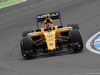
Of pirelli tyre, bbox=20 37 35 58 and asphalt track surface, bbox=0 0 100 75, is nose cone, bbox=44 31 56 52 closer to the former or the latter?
asphalt track surface, bbox=0 0 100 75

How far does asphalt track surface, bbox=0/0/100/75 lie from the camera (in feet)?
32.4

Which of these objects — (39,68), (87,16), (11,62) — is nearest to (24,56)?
(11,62)

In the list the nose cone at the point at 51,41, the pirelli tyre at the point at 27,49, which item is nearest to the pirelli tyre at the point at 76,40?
the nose cone at the point at 51,41

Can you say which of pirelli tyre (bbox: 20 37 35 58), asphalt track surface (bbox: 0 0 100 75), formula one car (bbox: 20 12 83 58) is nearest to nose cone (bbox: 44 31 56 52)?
formula one car (bbox: 20 12 83 58)

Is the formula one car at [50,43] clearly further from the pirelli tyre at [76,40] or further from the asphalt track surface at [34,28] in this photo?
the asphalt track surface at [34,28]

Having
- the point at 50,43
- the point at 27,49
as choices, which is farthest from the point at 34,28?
the point at 50,43

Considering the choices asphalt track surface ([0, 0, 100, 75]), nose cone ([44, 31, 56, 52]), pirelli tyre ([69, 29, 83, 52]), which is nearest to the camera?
asphalt track surface ([0, 0, 100, 75])

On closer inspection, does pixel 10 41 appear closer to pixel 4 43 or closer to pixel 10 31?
pixel 4 43

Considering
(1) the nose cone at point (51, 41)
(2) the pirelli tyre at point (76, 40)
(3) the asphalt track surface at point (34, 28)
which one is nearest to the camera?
(3) the asphalt track surface at point (34, 28)

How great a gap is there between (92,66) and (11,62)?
3582 mm

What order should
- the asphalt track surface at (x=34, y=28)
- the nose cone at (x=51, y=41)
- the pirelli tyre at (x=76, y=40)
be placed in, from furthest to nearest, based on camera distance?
1. the pirelli tyre at (x=76, y=40)
2. the nose cone at (x=51, y=41)
3. the asphalt track surface at (x=34, y=28)

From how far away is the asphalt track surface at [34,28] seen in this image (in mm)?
9875

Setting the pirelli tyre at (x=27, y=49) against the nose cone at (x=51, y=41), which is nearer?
the nose cone at (x=51, y=41)

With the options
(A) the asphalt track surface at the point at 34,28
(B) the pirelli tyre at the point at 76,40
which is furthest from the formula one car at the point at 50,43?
(A) the asphalt track surface at the point at 34,28
